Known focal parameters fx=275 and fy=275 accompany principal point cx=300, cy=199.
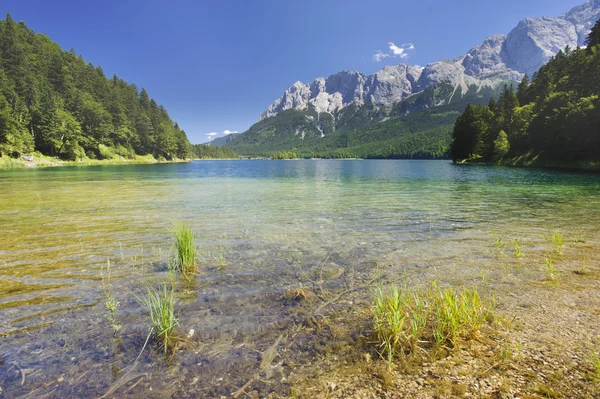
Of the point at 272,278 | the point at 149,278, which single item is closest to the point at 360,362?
the point at 272,278

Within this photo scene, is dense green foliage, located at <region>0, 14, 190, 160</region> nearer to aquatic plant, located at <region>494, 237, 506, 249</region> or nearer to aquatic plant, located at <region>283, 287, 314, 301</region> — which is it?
aquatic plant, located at <region>283, 287, 314, 301</region>

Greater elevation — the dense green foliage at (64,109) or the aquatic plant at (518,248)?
the dense green foliage at (64,109)

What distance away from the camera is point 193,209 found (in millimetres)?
17766

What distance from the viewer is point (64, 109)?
295 ft

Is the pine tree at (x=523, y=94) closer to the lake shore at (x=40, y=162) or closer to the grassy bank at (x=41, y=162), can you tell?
the lake shore at (x=40, y=162)

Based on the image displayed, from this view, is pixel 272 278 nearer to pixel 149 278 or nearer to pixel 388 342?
pixel 149 278

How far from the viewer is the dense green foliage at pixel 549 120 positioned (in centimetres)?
4809

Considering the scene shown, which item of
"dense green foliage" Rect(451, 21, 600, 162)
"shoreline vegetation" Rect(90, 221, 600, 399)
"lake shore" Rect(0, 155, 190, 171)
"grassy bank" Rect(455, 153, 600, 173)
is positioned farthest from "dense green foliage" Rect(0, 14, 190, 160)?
"grassy bank" Rect(455, 153, 600, 173)

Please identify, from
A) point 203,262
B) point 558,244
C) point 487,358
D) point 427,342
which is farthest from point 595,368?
point 203,262

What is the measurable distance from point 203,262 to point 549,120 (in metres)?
73.4

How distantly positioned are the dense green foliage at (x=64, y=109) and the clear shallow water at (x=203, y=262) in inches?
2862

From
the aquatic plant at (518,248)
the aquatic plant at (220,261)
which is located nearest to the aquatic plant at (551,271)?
the aquatic plant at (518,248)

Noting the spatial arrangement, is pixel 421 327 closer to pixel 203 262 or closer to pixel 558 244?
pixel 203 262

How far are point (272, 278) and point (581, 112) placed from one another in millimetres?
66059
